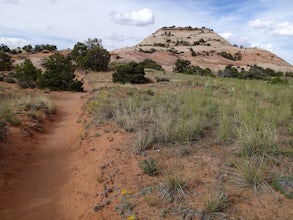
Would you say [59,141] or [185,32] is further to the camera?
[185,32]

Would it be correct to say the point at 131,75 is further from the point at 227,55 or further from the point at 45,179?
the point at 227,55

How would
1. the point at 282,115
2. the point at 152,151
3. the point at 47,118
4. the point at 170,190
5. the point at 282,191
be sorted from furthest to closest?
the point at 47,118, the point at 282,115, the point at 152,151, the point at 170,190, the point at 282,191

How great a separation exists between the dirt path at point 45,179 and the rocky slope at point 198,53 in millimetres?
35294

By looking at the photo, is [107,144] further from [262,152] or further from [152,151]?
[262,152]

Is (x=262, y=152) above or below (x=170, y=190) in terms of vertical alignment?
above

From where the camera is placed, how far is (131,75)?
72.6ft

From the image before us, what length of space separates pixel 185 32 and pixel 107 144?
80.7 metres

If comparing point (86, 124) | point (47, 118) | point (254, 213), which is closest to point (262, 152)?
point (254, 213)

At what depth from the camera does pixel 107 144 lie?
20.9ft

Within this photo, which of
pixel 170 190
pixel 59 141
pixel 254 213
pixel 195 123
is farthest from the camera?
pixel 59 141

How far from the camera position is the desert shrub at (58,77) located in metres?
19.5

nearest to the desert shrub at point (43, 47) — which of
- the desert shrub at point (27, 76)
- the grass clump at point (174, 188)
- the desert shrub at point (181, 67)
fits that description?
the desert shrub at point (181, 67)

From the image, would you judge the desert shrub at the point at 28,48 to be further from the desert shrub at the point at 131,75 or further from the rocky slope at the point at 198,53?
the desert shrub at the point at 131,75

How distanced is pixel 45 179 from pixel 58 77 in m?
15.3
